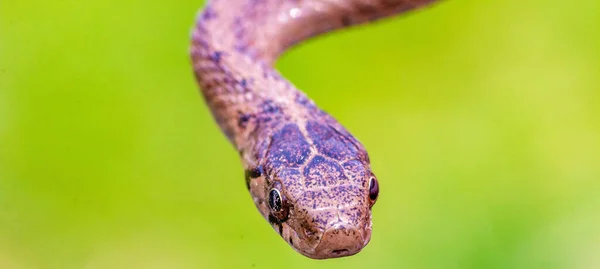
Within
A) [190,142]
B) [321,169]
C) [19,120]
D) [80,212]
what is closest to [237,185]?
[190,142]

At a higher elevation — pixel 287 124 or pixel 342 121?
pixel 342 121

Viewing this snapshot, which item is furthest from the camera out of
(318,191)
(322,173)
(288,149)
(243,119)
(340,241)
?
(243,119)

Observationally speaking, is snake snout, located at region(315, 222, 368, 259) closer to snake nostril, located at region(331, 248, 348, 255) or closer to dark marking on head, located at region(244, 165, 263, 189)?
snake nostril, located at region(331, 248, 348, 255)

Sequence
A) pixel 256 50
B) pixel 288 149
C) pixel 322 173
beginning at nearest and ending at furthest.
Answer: pixel 322 173 < pixel 288 149 < pixel 256 50

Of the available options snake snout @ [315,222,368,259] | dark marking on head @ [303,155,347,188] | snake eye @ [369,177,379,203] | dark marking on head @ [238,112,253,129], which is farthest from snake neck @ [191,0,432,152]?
snake snout @ [315,222,368,259]

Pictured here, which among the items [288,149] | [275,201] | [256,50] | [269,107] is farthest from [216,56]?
[275,201]

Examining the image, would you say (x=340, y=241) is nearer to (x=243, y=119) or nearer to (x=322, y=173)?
(x=322, y=173)
